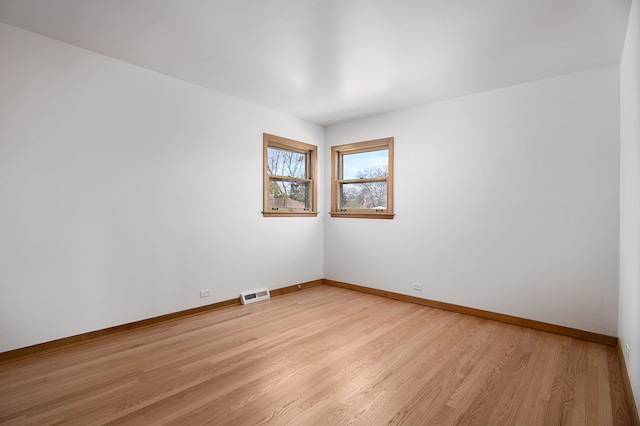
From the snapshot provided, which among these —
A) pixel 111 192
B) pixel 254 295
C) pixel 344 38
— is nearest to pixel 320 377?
pixel 254 295

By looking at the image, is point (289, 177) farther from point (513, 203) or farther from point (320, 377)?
point (320, 377)

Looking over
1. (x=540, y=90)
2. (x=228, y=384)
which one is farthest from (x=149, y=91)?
(x=540, y=90)

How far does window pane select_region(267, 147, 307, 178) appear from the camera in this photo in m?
4.85

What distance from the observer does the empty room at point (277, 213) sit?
2215 mm

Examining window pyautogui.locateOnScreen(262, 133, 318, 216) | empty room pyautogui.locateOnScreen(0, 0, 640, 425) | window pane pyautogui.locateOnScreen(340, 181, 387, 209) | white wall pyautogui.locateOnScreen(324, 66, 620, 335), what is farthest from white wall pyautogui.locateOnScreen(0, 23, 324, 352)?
white wall pyautogui.locateOnScreen(324, 66, 620, 335)

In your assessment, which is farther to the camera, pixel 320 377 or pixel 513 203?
pixel 513 203

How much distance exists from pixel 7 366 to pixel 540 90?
556cm

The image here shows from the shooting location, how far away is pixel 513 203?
360cm

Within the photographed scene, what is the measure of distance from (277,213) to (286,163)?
0.86 meters

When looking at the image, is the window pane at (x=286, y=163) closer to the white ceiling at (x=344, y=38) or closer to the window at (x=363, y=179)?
the window at (x=363, y=179)

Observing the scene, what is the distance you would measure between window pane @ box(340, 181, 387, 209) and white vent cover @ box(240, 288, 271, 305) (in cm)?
194

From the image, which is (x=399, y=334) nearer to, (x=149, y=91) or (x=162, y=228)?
(x=162, y=228)

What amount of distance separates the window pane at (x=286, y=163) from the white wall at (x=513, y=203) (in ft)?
4.29

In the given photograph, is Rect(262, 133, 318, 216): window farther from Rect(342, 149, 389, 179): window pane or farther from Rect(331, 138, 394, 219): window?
Rect(342, 149, 389, 179): window pane
